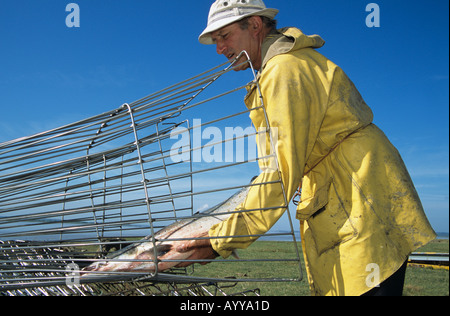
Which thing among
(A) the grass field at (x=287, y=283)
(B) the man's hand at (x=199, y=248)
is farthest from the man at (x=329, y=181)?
→ (A) the grass field at (x=287, y=283)

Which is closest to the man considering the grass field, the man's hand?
the man's hand

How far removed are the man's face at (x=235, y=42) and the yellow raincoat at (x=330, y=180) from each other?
119 mm

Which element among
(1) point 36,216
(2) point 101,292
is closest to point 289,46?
(1) point 36,216

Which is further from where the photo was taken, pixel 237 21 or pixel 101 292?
pixel 101 292

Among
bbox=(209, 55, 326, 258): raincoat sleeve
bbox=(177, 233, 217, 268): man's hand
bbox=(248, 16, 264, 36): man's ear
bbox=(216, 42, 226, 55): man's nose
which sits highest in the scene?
bbox=(248, 16, 264, 36): man's ear

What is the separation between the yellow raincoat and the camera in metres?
0.94

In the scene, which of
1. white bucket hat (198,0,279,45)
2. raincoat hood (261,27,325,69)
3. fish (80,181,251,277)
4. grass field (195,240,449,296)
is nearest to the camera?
fish (80,181,251,277)

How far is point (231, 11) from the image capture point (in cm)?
121

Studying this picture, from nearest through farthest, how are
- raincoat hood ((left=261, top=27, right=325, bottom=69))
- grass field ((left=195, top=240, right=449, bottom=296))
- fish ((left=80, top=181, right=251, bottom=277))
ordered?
fish ((left=80, top=181, right=251, bottom=277)) < raincoat hood ((left=261, top=27, right=325, bottom=69)) < grass field ((left=195, top=240, right=449, bottom=296))

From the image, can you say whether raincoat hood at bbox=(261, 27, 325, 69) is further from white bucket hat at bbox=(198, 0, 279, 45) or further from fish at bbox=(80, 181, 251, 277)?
fish at bbox=(80, 181, 251, 277)

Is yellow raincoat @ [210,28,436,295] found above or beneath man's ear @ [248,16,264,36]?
beneath

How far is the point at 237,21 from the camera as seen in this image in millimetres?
1246
